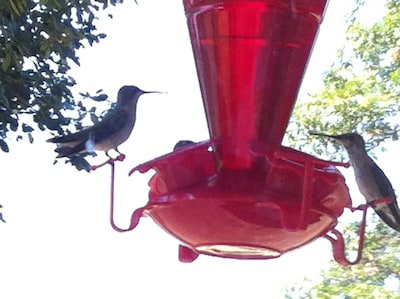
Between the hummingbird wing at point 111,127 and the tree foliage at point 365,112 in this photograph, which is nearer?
the hummingbird wing at point 111,127

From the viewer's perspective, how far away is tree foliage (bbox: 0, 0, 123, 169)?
2.04 m

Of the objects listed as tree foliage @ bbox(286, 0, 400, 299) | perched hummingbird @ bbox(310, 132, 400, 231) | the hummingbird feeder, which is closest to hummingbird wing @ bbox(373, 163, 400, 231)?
perched hummingbird @ bbox(310, 132, 400, 231)

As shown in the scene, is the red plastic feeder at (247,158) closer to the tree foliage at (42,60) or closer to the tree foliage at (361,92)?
the tree foliage at (42,60)

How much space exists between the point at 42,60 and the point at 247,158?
3.72 feet

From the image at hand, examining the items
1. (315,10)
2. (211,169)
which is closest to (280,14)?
(315,10)

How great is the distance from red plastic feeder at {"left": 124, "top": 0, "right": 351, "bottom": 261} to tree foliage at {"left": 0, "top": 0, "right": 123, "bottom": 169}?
0.86 meters

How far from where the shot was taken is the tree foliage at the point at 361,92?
3314 mm

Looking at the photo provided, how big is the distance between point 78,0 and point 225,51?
1.02 m

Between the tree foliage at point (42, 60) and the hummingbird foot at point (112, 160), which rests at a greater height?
the tree foliage at point (42, 60)

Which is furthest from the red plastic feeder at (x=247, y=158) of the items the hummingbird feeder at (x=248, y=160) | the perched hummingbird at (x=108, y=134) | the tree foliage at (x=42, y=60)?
the tree foliage at (x=42, y=60)

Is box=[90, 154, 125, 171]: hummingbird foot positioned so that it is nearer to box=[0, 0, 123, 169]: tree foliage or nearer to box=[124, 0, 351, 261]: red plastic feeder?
box=[124, 0, 351, 261]: red plastic feeder

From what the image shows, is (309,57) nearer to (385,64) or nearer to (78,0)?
(78,0)

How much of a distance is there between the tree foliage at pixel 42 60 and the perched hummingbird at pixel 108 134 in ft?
1.46

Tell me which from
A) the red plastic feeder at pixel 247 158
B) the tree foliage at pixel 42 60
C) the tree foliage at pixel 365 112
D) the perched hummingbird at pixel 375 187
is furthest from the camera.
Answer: the tree foliage at pixel 365 112
